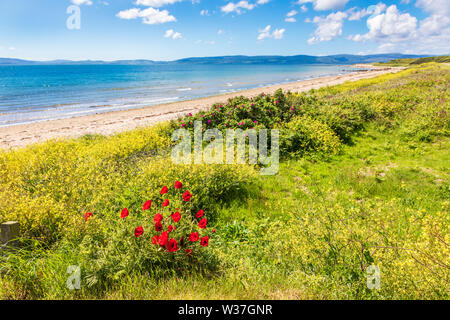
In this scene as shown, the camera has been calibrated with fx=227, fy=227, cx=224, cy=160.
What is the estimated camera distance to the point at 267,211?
583cm

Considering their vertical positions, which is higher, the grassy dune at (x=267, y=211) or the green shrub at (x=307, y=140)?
the green shrub at (x=307, y=140)

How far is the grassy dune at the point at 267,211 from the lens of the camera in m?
2.75

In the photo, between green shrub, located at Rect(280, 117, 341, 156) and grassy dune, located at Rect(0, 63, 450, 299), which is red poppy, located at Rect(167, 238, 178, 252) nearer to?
grassy dune, located at Rect(0, 63, 450, 299)

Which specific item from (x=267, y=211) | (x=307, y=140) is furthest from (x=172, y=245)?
(x=307, y=140)

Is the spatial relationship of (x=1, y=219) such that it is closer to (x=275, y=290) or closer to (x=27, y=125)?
(x=275, y=290)

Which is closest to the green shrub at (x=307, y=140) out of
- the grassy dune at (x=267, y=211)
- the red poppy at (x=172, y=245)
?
the grassy dune at (x=267, y=211)

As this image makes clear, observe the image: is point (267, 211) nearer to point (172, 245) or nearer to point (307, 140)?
point (172, 245)

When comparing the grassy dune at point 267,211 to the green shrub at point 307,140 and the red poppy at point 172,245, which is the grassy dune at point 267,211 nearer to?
the green shrub at point 307,140

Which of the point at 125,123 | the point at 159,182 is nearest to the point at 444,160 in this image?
the point at 159,182

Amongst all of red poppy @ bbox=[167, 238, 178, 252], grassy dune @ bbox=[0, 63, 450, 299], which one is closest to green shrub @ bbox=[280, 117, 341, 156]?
grassy dune @ bbox=[0, 63, 450, 299]

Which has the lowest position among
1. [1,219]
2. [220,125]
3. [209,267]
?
[209,267]

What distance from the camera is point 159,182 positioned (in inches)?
225

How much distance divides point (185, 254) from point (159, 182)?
9.27 ft
